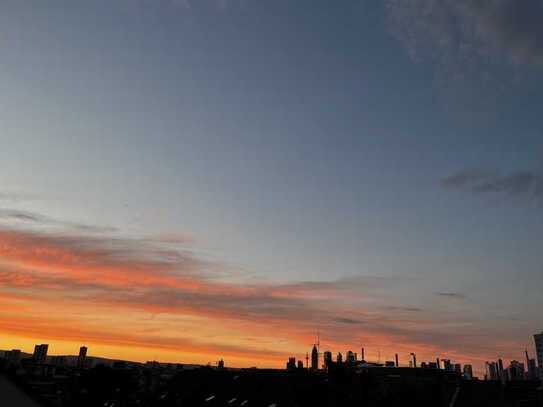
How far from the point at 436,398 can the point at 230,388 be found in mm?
26872

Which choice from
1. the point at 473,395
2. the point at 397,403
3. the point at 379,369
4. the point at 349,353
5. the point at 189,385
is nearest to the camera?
the point at 397,403

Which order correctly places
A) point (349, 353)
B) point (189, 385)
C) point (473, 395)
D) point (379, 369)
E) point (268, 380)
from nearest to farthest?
point (473, 395) < point (268, 380) < point (189, 385) < point (379, 369) < point (349, 353)

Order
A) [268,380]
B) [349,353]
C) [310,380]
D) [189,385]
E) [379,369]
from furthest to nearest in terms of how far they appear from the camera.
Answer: [349,353], [379,369], [189,385], [268,380], [310,380]

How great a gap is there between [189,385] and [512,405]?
45.2 meters

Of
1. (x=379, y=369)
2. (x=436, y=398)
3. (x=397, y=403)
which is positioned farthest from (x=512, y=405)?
(x=379, y=369)

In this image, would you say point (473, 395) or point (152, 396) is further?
point (152, 396)

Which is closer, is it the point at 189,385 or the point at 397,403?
the point at 397,403

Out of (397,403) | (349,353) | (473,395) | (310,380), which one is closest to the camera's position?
(397,403)

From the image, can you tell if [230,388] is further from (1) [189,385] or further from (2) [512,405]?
(2) [512,405]

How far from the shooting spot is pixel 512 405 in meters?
51.0

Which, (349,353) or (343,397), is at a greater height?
(349,353)

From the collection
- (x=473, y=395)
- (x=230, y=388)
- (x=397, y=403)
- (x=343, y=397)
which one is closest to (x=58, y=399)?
(x=230, y=388)

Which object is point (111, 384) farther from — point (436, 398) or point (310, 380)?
point (436, 398)

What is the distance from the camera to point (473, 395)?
54562 mm
